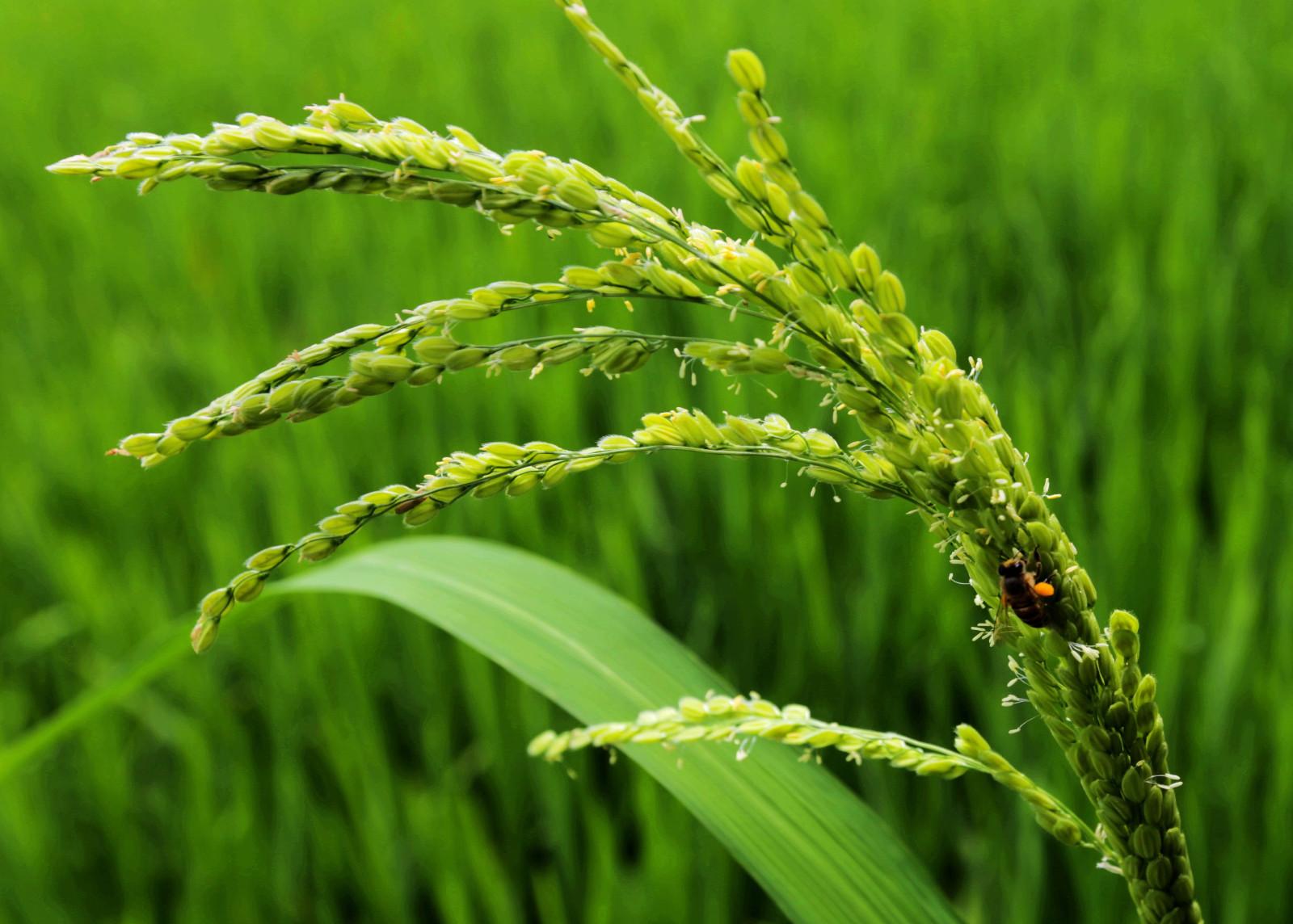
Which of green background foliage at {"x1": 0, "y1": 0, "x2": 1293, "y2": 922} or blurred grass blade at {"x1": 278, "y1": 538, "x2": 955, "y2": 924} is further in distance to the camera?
green background foliage at {"x1": 0, "y1": 0, "x2": 1293, "y2": 922}

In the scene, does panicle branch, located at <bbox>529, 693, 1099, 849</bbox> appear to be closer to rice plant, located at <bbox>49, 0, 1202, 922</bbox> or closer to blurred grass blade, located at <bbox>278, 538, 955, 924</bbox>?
rice plant, located at <bbox>49, 0, 1202, 922</bbox>

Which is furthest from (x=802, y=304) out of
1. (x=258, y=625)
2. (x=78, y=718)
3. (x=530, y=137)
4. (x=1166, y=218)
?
(x=530, y=137)

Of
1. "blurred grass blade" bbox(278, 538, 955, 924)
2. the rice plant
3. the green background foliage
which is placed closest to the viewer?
the rice plant

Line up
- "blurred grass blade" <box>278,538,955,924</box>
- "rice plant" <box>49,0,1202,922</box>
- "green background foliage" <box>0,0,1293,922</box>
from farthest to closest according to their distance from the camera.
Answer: "green background foliage" <box>0,0,1293,922</box>, "blurred grass blade" <box>278,538,955,924</box>, "rice plant" <box>49,0,1202,922</box>

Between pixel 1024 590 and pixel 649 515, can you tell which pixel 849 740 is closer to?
pixel 1024 590

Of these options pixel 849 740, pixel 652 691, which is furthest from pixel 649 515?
pixel 849 740

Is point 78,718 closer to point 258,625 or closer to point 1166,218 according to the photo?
point 258,625

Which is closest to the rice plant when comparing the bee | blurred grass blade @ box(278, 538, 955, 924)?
the bee

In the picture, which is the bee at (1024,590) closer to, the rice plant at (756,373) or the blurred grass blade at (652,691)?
the rice plant at (756,373)
